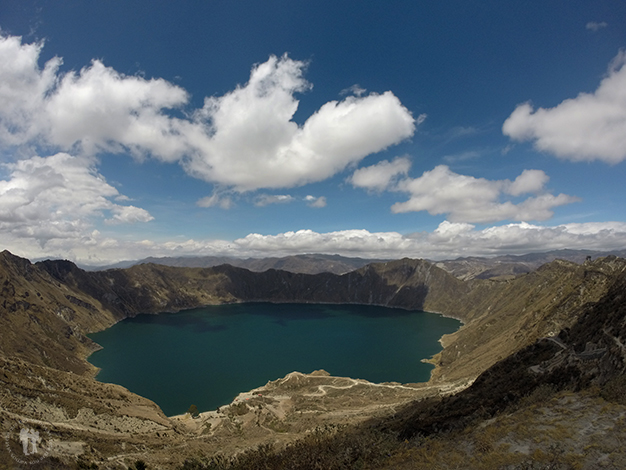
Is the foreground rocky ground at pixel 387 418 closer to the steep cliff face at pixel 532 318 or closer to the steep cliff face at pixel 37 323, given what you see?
the steep cliff face at pixel 532 318

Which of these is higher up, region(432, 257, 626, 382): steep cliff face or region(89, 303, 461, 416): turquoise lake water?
region(432, 257, 626, 382): steep cliff face

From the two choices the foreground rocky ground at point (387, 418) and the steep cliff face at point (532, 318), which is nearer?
the foreground rocky ground at point (387, 418)

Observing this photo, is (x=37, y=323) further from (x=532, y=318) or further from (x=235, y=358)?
(x=532, y=318)

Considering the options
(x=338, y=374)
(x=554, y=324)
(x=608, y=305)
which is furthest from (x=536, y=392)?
(x=338, y=374)

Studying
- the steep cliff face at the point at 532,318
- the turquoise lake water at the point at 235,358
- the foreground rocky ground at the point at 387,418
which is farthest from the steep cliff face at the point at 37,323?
the steep cliff face at the point at 532,318

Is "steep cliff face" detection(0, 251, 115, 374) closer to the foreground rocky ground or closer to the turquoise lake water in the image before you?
the turquoise lake water

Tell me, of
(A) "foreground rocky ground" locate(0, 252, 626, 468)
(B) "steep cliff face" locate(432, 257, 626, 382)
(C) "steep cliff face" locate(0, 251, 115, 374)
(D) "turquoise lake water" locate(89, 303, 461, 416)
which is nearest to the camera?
(A) "foreground rocky ground" locate(0, 252, 626, 468)

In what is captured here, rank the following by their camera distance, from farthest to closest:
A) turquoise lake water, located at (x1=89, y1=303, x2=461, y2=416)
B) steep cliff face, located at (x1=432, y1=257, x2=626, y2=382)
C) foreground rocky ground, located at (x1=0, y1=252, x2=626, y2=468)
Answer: turquoise lake water, located at (x1=89, y1=303, x2=461, y2=416)
steep cliff face, located at (x1=432, y1=257, x2=626, y2=382)
foreground rocky ground, located at (x1=0, y1=252, x2=626, y2=468)

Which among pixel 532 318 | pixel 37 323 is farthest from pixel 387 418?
pixel 37 323

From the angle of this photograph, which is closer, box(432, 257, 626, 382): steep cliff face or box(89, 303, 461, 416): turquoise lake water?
box(432, 257, 626, 382): steep cliff face

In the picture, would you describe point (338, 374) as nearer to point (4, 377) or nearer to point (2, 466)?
point (4, 377)

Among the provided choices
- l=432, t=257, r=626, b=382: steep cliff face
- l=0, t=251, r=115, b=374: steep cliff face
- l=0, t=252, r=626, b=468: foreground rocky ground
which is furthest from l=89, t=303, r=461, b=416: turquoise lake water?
l=0, t=252, r=626, b=468: foreground rocky ground
